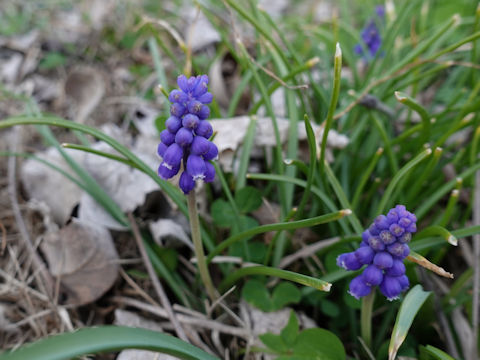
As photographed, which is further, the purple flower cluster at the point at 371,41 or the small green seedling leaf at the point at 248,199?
the purple flower cluster at the point at 371,41

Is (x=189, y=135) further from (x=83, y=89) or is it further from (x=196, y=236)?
(x=83, y=89)

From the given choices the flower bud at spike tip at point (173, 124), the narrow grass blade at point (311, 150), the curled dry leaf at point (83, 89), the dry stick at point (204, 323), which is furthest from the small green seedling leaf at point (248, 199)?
the curled dry leaf at point (83, 89)

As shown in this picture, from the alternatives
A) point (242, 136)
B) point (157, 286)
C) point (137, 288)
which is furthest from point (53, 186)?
point (242, 136)

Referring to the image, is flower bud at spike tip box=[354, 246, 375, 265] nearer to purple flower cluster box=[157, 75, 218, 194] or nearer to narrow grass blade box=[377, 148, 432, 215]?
narrow grass blade box=[377, 148, 432, 215]

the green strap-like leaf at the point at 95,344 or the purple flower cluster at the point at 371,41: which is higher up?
the purple flower cluster at the point at 371,41

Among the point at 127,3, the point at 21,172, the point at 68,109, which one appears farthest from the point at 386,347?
the point at 127,3

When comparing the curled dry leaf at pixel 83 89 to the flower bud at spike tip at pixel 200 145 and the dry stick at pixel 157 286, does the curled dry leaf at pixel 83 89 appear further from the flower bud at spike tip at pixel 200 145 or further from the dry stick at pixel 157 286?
the flower bud at spike tip at pixel 200 145

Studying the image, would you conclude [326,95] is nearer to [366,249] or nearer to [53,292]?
[366,249]
